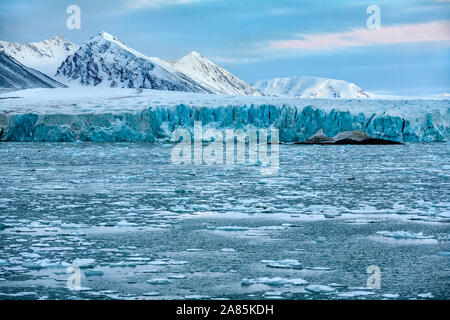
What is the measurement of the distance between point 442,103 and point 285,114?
29.5 feet

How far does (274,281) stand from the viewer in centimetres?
418

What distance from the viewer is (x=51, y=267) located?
4.57 m

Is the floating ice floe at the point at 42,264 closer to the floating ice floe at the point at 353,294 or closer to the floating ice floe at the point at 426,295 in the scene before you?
the floating ice floe at the point at 353,294

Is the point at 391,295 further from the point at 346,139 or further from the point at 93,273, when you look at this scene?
the point at 346,139

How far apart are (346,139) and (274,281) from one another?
25.1 meters

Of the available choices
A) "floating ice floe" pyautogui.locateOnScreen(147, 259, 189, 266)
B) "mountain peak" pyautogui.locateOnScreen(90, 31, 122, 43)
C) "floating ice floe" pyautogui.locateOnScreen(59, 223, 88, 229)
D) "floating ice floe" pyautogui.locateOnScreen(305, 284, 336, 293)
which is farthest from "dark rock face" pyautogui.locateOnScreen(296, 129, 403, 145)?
"mountain peak" pyautogui.locateOnScreen(90, 31, 122, 43)

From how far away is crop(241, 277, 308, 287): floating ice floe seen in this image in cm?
412

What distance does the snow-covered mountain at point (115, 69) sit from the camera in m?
161

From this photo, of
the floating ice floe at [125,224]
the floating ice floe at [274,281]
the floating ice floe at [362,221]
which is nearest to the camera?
the floating ice floe at [274,281]

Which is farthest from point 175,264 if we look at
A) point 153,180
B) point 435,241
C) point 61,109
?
point 61,109

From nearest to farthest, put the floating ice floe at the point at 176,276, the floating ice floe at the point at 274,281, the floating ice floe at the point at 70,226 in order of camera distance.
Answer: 1. the floating ice floe at the point at 274,281
2. the floating ice floe at the point at 176,276
3. the floating ice floe at the point at 70,226

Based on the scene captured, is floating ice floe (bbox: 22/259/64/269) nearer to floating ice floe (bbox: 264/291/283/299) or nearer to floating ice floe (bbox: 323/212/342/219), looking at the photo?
floating ice floe (bbox: 264/291/283/299)

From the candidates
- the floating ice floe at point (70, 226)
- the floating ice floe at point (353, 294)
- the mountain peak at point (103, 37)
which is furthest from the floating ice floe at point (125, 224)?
the mountain peak at point (103, 37)

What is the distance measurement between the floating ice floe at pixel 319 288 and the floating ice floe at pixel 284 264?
0.53 metres
